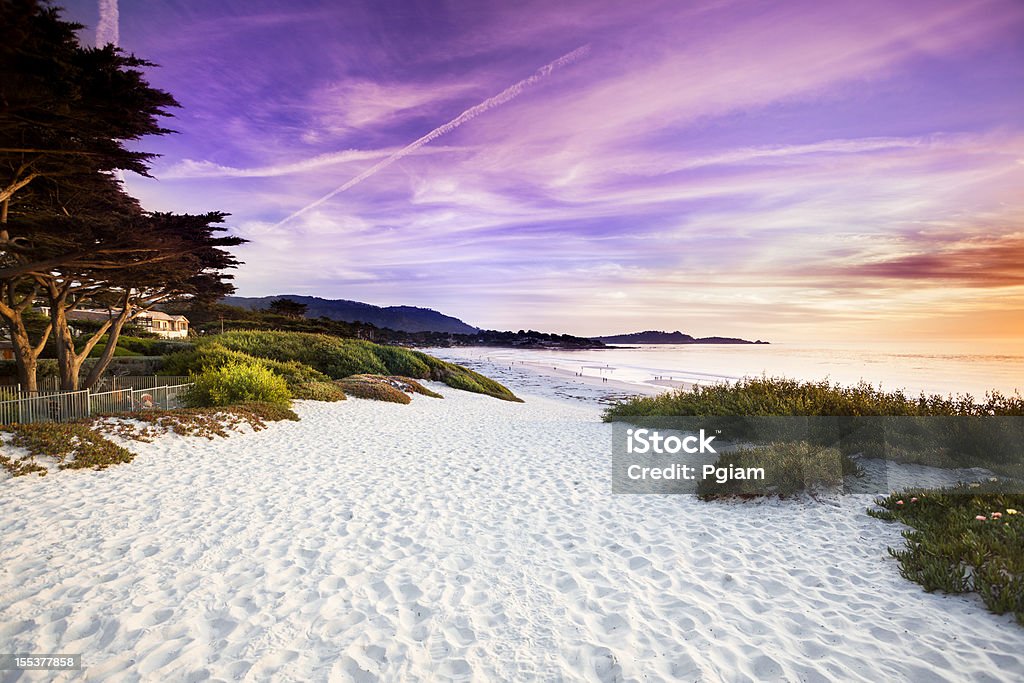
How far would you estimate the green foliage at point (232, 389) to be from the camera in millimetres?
14320

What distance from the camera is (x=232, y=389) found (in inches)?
573

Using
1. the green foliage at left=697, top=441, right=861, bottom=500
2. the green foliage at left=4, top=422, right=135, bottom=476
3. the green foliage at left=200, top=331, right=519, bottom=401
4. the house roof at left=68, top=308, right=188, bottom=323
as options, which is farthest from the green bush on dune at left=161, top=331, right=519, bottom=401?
the house roof at left=68, top=308, right=188, bottom=323

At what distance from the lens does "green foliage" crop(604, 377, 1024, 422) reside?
991 cm

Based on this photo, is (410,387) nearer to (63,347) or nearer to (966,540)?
(63,347)

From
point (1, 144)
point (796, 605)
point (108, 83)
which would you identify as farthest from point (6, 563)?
point (1, 144)

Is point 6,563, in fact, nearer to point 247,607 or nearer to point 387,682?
point 247,607

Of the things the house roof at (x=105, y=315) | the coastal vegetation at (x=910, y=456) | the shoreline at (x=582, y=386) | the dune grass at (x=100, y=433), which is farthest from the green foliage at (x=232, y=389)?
the house roof at (x=105, y=315)

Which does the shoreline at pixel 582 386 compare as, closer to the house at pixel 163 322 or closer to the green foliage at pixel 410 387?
the green foliage at pixel 410 387

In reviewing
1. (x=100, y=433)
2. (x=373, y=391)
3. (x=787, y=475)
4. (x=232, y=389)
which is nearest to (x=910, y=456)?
(x=787, y=475)

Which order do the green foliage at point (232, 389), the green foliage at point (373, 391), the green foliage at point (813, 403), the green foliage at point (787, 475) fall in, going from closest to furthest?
the green foliage at point (787, 475), the green foliage at point (813, 403), the green foliage at point (232, 389), the green foliage at point (373, 391)

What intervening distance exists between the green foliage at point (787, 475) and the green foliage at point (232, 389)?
12.7m

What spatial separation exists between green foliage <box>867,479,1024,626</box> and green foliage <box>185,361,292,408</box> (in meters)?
14.9

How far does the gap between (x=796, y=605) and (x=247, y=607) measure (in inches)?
202

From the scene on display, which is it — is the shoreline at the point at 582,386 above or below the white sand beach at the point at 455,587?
below
